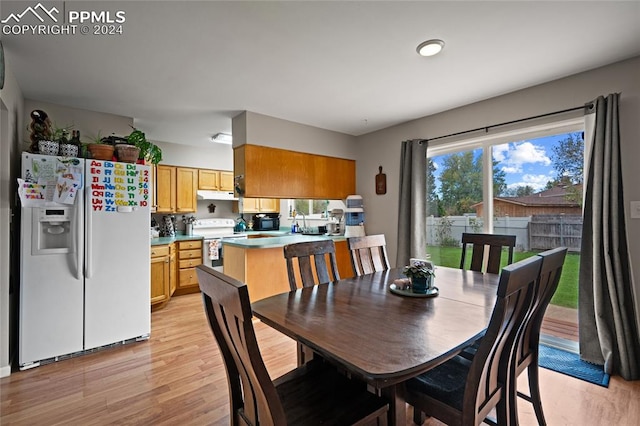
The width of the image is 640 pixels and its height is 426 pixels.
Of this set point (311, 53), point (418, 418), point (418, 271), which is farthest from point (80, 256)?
point (418, 418)

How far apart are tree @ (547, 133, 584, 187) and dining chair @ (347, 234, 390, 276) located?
1.80 m

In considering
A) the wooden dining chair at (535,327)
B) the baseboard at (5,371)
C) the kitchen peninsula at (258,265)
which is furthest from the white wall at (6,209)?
the wooden dining chair at (535,327)

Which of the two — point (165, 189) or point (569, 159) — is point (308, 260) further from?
point (165, 189)

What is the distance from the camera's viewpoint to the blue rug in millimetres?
2158

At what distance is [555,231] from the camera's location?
2.74 meters

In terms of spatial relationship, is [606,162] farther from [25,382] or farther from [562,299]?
[25,382]

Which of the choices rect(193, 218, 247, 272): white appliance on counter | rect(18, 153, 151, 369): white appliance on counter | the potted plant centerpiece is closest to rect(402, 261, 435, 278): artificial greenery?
the potted plant centerpiece

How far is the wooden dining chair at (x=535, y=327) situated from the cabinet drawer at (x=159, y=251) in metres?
3.85

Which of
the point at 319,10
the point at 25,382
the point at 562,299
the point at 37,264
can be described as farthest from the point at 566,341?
the point at 37,264

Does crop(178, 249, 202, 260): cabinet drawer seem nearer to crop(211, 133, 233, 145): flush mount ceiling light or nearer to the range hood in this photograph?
the range hood

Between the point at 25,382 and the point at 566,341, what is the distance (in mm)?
4454

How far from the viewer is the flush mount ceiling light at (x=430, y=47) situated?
1.99 m

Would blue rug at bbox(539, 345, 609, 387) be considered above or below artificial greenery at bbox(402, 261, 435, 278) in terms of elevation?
below

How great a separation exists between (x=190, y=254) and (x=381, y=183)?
10.2ft
